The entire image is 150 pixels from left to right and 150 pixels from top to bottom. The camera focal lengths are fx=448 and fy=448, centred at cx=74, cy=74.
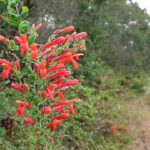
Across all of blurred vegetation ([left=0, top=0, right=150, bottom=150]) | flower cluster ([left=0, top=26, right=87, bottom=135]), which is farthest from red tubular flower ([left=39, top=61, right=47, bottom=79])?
blurred vegetation ([left=0, top=0, right=150, bottom=150])

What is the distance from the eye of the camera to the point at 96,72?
15.7m

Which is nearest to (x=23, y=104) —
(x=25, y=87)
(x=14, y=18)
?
(x=25, y=87)

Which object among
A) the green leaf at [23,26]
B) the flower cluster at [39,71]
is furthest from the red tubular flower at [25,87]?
the green leaf at [23,26]

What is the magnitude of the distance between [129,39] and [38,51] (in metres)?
18.6

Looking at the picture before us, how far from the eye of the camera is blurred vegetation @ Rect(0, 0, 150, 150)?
8.27 m

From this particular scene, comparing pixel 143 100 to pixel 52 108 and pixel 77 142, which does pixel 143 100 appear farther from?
pixel 52 108

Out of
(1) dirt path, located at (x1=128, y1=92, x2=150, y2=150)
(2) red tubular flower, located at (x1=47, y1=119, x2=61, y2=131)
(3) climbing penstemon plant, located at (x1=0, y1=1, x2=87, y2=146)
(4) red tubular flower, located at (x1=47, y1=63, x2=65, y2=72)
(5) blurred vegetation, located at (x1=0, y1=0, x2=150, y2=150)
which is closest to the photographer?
(3) climbing penstemon plant, located at (x1=0, y1=1, x2=87, y2=146)

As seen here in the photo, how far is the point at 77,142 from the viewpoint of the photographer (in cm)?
932

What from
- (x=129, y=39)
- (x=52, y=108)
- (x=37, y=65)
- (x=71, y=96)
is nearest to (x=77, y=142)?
(x=71, y=96)

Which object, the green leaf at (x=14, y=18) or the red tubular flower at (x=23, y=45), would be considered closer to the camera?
the red tubular flower at (x=23, y=45)

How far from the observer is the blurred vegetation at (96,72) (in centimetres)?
827

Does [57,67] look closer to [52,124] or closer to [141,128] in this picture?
[52,124]

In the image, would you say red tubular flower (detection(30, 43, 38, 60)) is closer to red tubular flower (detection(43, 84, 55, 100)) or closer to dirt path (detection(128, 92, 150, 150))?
red tubular flower (detection(43, 84, 55, 100))

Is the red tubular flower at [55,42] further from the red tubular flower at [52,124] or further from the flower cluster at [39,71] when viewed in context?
the red tubular flower at [52,124]
